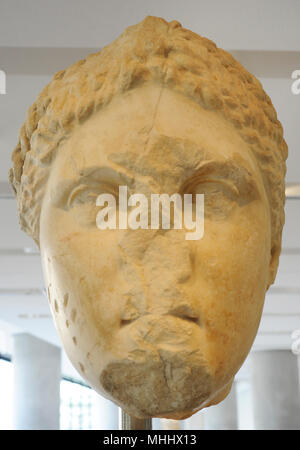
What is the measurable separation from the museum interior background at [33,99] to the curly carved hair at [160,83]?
0.58 m

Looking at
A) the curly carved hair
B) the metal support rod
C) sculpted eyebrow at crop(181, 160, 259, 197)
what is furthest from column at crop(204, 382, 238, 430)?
sculpted eyebrow at crop(181, 160, 259, 197)

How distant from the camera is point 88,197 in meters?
1.61

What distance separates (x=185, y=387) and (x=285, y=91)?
6.94 feet

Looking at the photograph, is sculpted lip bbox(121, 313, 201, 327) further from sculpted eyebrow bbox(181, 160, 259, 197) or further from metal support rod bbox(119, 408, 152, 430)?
metal support rod bbox(119, 408, 152, 430)

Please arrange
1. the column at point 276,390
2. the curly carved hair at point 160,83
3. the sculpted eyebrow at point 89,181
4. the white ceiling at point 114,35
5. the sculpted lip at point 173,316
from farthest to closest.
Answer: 1. the column at point 276,390
2. the white ceiling at point 114,35
3. the curly carved hair at point 160,83
4. the sculpted eyebrow at point 89,181
5. the sculpted lip at point 173,316

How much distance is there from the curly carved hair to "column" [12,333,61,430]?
10.2 m

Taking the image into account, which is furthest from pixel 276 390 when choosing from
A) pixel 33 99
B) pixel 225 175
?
pixel 225 175

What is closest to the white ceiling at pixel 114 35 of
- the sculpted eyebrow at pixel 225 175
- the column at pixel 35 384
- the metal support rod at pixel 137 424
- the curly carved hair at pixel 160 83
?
the curly carved hair at pixel 160 83

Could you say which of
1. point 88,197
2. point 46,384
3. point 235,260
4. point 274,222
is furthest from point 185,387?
point 46,384

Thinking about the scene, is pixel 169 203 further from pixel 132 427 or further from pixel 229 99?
pixel 132 427

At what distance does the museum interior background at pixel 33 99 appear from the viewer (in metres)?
2.34

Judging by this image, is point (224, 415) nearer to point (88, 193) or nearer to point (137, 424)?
point (137, 424)

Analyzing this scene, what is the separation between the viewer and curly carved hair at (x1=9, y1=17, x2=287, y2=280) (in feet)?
5.64

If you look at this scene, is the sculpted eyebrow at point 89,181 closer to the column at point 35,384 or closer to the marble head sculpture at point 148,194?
the marble head sculpture at point 148,194
